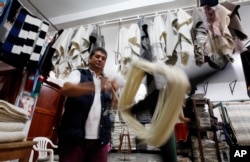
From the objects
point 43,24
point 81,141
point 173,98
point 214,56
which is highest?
point 43,24

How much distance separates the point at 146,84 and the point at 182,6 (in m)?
1.63

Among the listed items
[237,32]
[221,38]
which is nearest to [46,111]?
[221,38]

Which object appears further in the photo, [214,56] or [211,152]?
[211,152]

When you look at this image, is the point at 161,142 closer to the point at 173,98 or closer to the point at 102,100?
the point at 173,98

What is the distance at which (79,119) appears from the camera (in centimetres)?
84

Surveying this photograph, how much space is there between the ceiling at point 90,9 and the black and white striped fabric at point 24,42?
52cm

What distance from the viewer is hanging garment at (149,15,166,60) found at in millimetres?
1334

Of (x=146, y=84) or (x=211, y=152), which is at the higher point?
(x=146, y=84)

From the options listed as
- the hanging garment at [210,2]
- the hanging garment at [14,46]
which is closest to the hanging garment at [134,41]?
the hanging garment at [210,2]

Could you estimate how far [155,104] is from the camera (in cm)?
34

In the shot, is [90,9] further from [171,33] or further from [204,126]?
[204,126]

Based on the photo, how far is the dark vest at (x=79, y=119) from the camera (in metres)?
0.82

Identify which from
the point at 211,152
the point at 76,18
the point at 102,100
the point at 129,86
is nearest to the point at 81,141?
the point at 102,100

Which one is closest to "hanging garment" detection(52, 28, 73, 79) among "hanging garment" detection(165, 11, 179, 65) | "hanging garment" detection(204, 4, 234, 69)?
"hanging garment" detection(165, 11, 179, 65)
